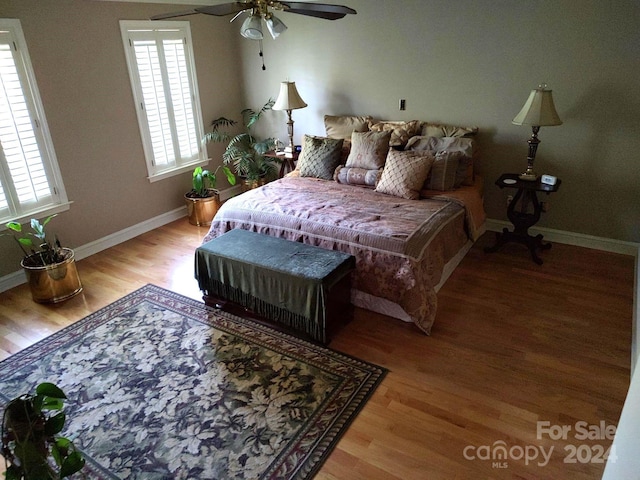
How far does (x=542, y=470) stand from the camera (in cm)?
198

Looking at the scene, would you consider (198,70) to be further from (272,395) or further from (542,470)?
(542,470)

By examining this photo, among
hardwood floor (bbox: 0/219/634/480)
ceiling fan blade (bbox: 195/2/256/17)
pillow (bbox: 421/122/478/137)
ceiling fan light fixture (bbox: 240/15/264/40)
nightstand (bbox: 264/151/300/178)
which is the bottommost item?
hardwood floor (bbox: 0/219/634/480)

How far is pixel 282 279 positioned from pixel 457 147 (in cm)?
218

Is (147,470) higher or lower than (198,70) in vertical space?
lower

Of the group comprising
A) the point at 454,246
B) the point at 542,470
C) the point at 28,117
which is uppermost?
the point at 28,117

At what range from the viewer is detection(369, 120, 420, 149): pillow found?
4152 mm

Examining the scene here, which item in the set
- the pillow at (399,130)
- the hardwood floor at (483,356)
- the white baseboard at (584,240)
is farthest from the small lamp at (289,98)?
the white baseboard at (584,240)

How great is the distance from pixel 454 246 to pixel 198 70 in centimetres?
356

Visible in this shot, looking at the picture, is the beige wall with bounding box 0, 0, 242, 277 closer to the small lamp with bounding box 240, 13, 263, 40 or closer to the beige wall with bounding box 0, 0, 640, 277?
the beige wall with bounding box 0, 0, 640, 277

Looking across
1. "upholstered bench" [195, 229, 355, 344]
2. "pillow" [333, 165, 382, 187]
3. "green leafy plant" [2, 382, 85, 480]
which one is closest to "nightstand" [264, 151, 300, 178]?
"pillow" [333, 165, 382, 187]

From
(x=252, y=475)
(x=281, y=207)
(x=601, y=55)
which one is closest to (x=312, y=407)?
(x=252, y=475)

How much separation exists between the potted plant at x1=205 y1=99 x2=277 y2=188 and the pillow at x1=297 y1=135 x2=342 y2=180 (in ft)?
3.19

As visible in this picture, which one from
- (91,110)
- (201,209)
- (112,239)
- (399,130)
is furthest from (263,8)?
(112,239)

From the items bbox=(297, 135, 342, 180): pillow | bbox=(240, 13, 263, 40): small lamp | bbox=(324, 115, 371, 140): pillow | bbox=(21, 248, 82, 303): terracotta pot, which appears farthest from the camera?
bbox=(324, 115, 371, 140): pillow
